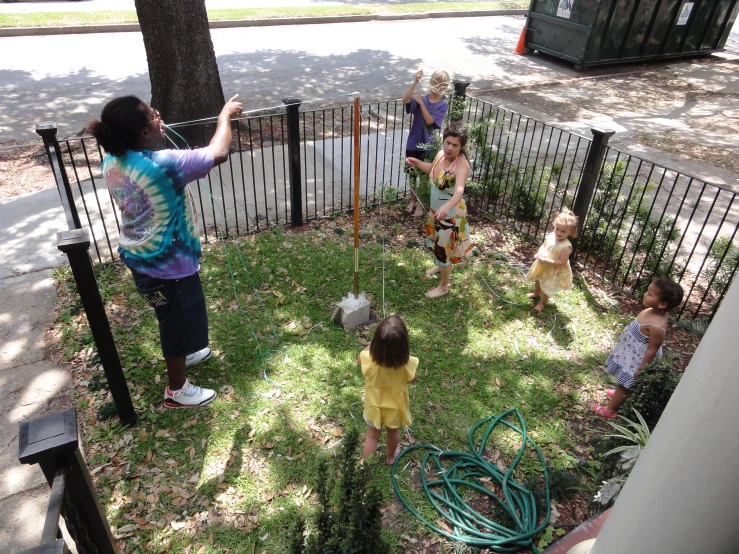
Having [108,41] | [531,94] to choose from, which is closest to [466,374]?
[531,94]

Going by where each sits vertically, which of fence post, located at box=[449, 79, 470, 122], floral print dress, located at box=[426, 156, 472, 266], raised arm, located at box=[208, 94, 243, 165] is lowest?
floral print dress, located at box=[426, 156, 472, 266]

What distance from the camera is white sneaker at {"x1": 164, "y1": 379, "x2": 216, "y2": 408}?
3.81 meters

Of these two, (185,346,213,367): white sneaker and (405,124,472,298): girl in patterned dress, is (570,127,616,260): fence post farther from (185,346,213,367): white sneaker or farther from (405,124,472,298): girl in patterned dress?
(185,346,213,367): white sneaker

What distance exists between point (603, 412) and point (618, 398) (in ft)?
0.58

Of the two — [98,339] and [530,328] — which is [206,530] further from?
[530,328]

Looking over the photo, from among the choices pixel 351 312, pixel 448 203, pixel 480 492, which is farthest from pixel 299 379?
pixel 448 203

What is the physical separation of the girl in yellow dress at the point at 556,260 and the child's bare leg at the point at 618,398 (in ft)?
3.95

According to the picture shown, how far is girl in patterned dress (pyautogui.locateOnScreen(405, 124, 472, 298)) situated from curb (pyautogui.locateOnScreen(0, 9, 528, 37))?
12.9m

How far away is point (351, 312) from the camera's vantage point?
15.2 ft

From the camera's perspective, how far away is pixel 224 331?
15.1 ft

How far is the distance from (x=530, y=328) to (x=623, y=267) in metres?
1.69

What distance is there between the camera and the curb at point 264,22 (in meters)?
13.3

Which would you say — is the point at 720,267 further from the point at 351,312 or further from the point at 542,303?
A: the point at 351,312

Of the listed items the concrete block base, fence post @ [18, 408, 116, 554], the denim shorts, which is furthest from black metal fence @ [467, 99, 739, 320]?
fence post @ [18, 408, 116, 554]
